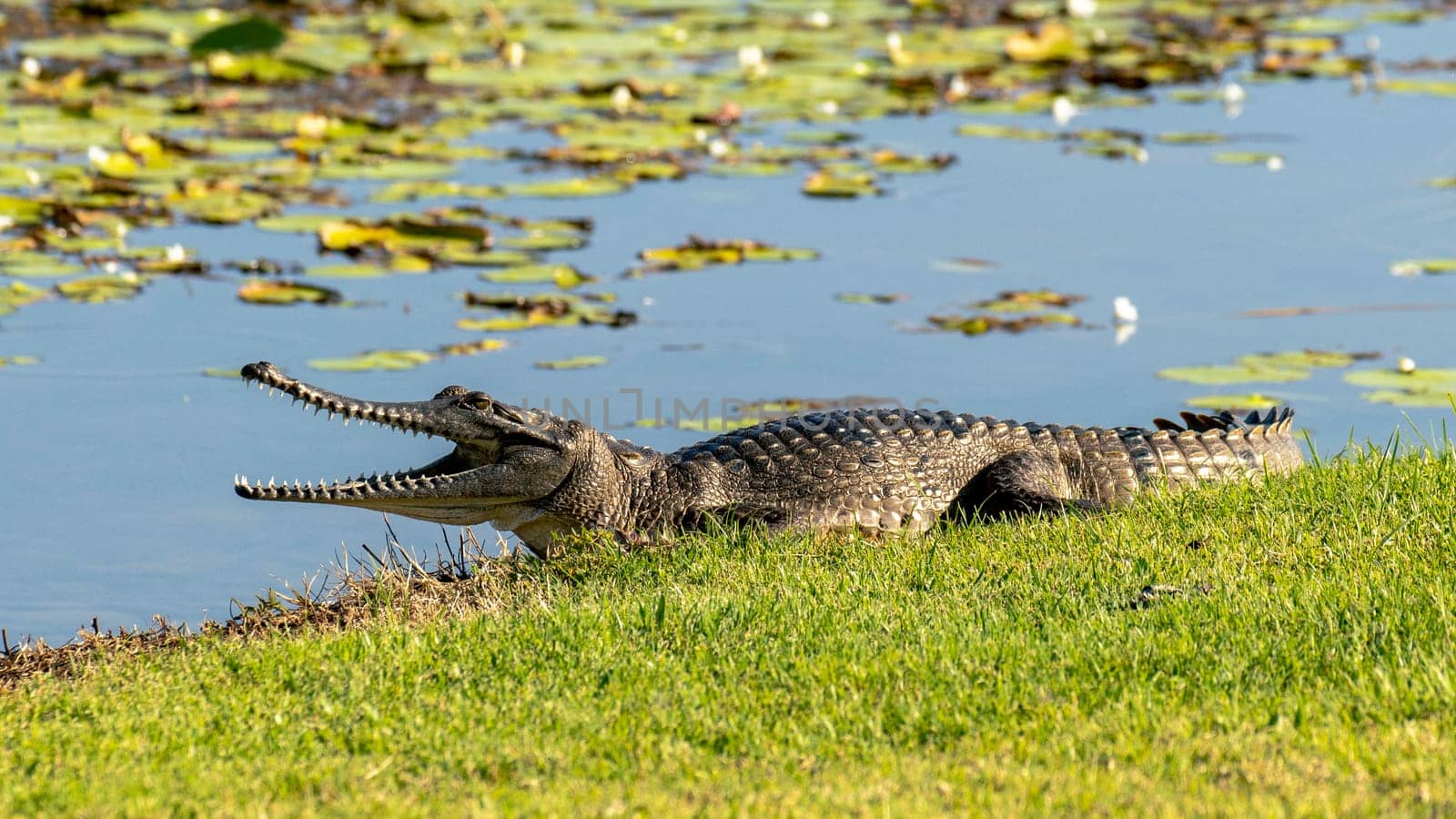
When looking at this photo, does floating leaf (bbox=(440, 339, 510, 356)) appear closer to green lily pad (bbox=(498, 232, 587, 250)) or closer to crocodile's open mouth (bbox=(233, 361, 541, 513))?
green lily pad (bbox=(498, 232, 587, 250))

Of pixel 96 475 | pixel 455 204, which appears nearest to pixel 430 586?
pixel 96 475

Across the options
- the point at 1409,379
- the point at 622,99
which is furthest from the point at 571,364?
the point at 622,99

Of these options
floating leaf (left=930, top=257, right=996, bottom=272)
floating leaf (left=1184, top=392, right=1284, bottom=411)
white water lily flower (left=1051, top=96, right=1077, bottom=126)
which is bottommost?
floating leaf (left=1184, top=392, right=1284, bottom=411)

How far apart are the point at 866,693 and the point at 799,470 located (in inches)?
96.2

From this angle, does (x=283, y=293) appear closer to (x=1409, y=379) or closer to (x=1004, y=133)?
(x=1409, y=379)

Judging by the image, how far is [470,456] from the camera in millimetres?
6574

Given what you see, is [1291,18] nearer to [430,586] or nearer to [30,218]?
[30,218]

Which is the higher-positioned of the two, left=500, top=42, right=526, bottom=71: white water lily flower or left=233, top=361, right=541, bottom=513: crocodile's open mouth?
left=500, top=42, right=526, bottom=71: white water lily flower

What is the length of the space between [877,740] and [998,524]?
7.06ft

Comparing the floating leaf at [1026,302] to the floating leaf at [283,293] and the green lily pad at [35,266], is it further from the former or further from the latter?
→ the green lily pad at [35,266]

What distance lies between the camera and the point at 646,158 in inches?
480

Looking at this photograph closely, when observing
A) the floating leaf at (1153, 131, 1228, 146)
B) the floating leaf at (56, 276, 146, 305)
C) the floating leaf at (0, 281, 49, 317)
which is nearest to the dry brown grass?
the floating leaf at (0, 281, 49, 317)

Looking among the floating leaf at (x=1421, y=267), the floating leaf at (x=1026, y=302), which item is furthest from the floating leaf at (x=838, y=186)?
the floating leaf at (x=1421, y=267)

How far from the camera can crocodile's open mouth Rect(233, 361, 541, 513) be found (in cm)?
591
